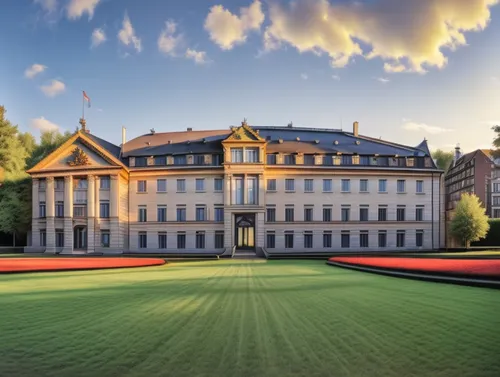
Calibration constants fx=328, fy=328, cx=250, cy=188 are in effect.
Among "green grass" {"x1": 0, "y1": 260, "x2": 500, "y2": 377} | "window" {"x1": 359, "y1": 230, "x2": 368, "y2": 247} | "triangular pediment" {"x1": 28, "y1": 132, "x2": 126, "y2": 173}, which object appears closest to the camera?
"green grass" {"x1": 0, "y1": 260, "x2": 500, "y2": 377}

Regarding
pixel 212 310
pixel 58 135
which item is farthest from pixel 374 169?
pixel 58 135

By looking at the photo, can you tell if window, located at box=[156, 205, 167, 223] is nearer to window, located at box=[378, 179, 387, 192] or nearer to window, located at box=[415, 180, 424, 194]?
window, located at box=[378, 179, 387, 192]

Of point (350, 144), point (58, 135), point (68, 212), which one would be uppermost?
point (58, 135)

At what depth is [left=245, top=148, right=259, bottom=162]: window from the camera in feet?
142

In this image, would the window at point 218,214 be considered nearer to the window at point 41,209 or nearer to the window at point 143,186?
the window at point 143,186

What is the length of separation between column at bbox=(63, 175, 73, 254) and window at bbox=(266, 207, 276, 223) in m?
26.4

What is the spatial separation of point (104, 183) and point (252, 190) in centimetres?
1998

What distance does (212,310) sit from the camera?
891 cm

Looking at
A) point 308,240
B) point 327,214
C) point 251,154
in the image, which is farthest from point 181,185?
point 327,214

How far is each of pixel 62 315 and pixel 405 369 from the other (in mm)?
7913

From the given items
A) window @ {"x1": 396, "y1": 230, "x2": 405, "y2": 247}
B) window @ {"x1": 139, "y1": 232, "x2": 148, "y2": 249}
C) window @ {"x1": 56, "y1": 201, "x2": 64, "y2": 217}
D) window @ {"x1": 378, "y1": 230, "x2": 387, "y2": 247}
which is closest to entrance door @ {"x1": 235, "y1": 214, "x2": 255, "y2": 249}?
window @ {"x1": 139, "y1": 232, "x2": 148, "y2": 249}

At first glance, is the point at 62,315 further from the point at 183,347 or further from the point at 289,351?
the point at 289,351

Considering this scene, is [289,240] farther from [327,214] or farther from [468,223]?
[468,223]

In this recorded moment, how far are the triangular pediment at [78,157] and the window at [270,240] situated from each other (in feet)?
70.8
